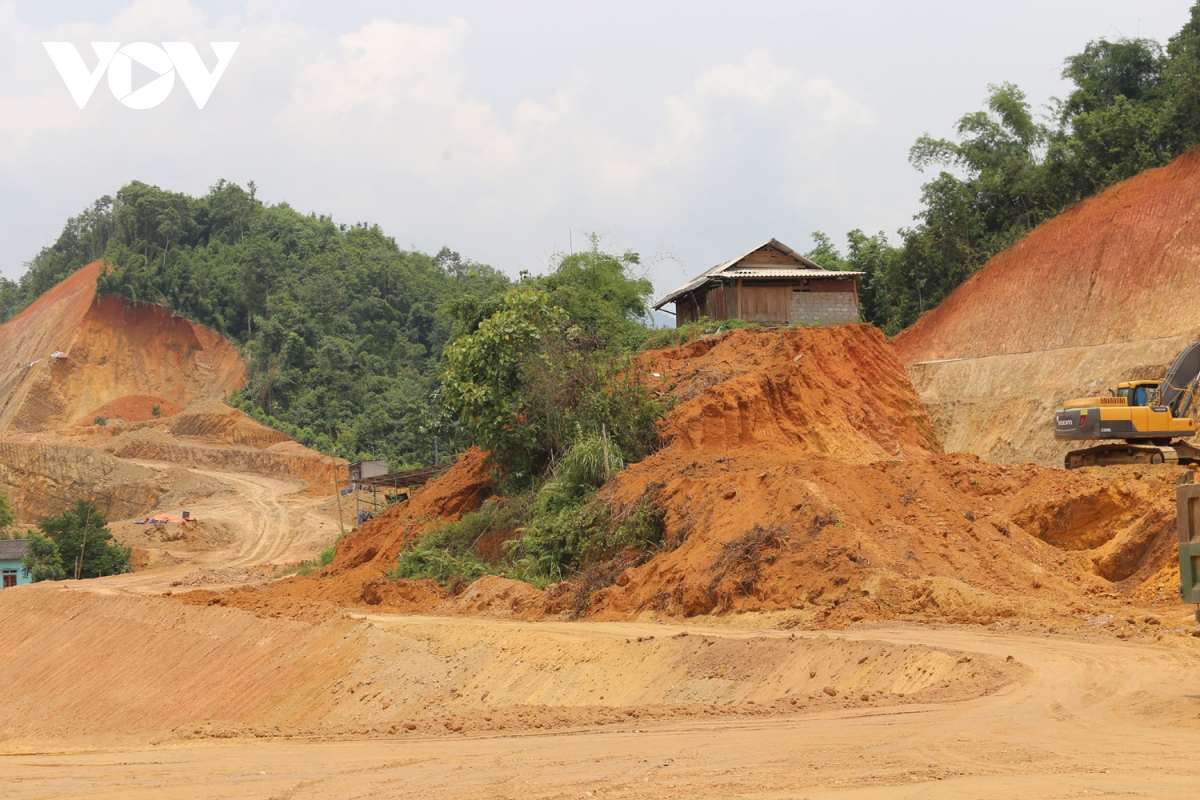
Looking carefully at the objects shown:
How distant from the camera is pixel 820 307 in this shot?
36.2m

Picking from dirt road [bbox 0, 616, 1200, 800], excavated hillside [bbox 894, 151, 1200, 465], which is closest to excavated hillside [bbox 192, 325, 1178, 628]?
dirt road [bbox 0, 616, 1200, 800]

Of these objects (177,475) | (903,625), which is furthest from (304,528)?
(903,625)

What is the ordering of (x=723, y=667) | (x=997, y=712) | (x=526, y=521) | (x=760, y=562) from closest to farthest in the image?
(x=997, y=712)
(x=723, y=667)
(x=760, y=562)
(x=526, y=521)

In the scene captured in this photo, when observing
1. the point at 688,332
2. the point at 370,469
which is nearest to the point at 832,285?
the point at 688,332

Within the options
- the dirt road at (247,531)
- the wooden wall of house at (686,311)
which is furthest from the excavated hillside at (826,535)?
the dirt road at (247,531)

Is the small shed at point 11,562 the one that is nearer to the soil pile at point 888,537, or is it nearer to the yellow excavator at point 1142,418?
the soil pile at point 888,537

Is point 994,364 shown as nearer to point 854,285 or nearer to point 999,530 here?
point 854,285

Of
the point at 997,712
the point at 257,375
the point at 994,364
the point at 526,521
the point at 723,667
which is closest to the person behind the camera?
the point at 997,712

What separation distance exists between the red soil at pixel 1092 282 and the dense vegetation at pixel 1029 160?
1.27 m

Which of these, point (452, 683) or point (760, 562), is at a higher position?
point (760, 562)

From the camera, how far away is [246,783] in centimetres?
949

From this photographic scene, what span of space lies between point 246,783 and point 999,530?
46.3ft

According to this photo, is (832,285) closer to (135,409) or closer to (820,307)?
(820,307)

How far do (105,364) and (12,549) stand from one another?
34300 millimetres
